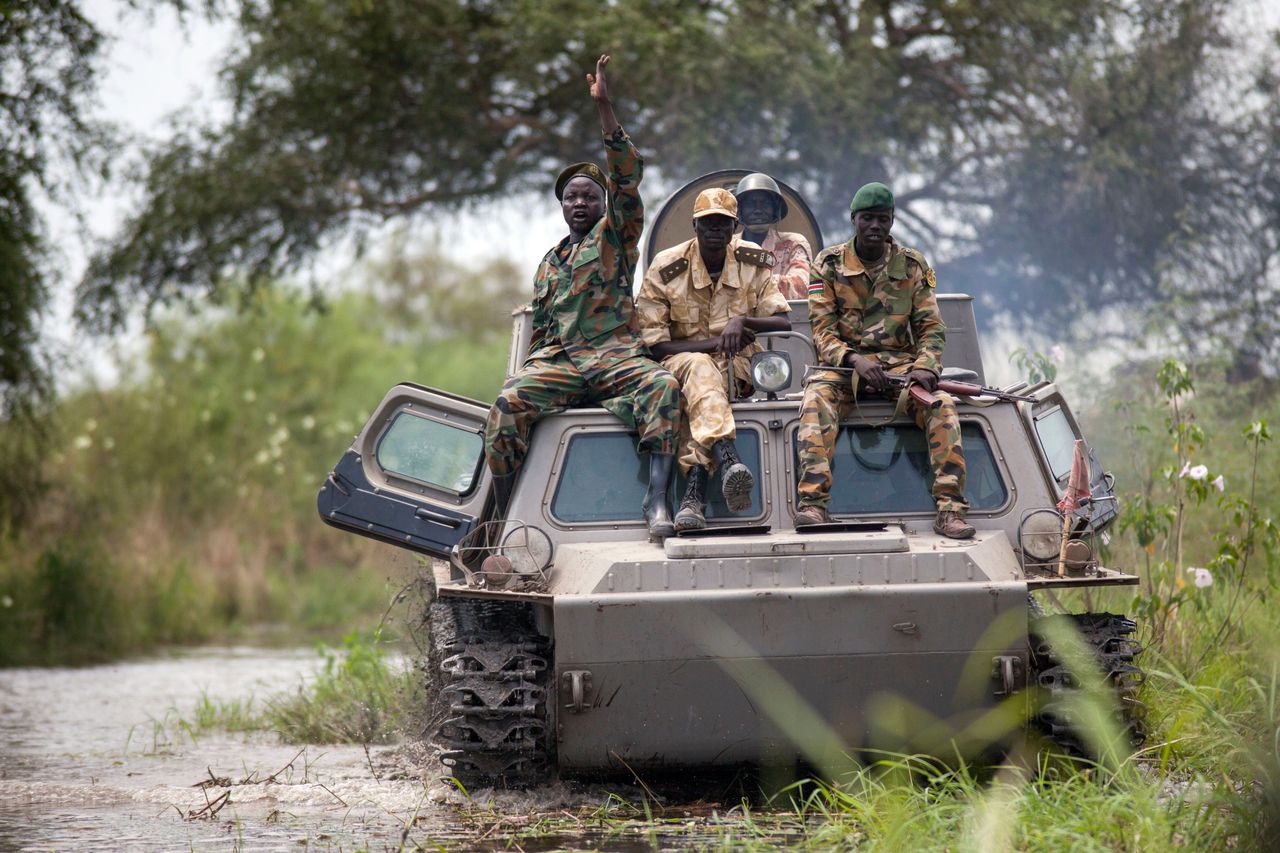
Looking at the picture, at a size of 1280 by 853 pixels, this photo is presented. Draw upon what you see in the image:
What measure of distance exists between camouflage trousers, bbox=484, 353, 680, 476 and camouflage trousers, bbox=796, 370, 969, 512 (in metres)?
0.55

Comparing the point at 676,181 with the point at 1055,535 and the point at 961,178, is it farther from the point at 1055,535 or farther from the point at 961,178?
the point at 1055,535

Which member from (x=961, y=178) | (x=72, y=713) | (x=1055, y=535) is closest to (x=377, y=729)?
(x=72, y=713)

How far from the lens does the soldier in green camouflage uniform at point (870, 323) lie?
7.32 metres

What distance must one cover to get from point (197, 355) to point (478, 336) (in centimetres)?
1805

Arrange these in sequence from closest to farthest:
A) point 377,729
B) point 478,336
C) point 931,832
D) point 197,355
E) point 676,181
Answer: point 931,832, point 377,729, point 676,181, point 197,355, point 478,336

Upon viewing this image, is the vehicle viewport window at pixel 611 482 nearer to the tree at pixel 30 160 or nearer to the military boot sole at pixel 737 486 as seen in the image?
the military boot sole at pixel 737 486

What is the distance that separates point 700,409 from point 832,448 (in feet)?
1.88

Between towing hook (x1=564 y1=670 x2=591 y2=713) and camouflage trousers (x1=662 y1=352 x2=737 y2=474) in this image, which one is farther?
camouflage trousers (x1=662 y1=352 x2=737 y2=474)

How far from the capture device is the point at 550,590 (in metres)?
7.03

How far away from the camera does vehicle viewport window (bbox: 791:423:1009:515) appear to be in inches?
290

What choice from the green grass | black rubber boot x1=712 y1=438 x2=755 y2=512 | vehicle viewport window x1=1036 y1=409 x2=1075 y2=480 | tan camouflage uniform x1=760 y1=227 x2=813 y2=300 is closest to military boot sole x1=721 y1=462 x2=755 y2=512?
black rubber boot x1=712 y1=438 x2=755 y2=512

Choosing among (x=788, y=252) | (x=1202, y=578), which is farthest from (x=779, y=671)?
(x=788, y=252)

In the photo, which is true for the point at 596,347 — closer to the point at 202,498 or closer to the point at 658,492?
the point at 658,492

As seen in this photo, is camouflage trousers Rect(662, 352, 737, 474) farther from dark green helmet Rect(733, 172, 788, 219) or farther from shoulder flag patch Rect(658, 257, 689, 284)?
dark green helmet Rect(733, 172, 788, 219)
